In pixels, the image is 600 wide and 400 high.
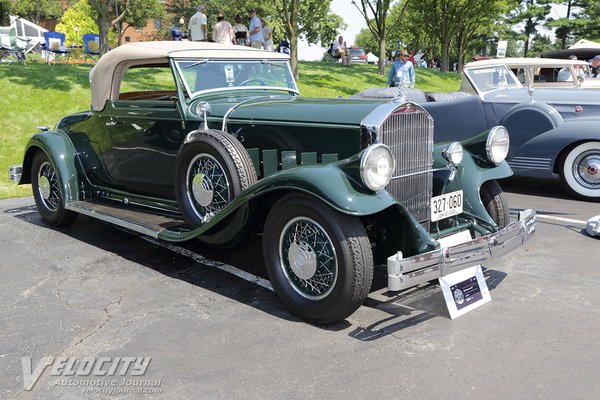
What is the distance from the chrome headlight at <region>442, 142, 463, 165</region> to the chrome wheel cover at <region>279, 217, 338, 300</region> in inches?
→ 52.5

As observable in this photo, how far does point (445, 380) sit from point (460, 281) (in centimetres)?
89

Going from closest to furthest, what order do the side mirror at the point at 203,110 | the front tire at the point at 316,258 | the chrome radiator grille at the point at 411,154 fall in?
the front tire at the point at 316,258 → the chrome radiator grille at the point at 411,154 → the side mirror at the point at 203,110

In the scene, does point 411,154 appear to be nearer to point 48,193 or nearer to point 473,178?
point 473,178

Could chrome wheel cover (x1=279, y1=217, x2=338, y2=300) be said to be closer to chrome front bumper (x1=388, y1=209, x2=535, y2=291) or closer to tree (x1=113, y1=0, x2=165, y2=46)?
chrome front bumper (x1=388, y1=209, x2=535, y2=291)

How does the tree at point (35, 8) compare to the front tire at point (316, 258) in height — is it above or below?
above

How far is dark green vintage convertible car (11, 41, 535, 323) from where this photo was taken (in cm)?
323

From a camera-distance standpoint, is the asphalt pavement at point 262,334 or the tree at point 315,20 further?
the tree at point 315,20

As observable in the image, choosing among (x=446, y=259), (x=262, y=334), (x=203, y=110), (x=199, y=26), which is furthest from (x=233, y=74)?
(x=199, y=26)

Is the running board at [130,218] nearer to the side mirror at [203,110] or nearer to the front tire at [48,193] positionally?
the front tire at [48,193]

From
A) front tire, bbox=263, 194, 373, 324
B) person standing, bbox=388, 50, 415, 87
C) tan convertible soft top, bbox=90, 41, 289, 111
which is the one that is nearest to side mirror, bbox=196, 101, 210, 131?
tan convertible soft top, bbox=90, 41, 289, 111

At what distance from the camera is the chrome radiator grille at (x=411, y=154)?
3594mm

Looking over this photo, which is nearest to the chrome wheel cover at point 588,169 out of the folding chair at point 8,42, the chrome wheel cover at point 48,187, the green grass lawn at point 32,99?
the chrome wheel cover at point 48,187

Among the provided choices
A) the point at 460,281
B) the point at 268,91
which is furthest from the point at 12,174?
the point at 460,281

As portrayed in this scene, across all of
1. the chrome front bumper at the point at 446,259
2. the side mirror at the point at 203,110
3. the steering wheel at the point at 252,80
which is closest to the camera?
the chrome front bumper at the point at 446,259
